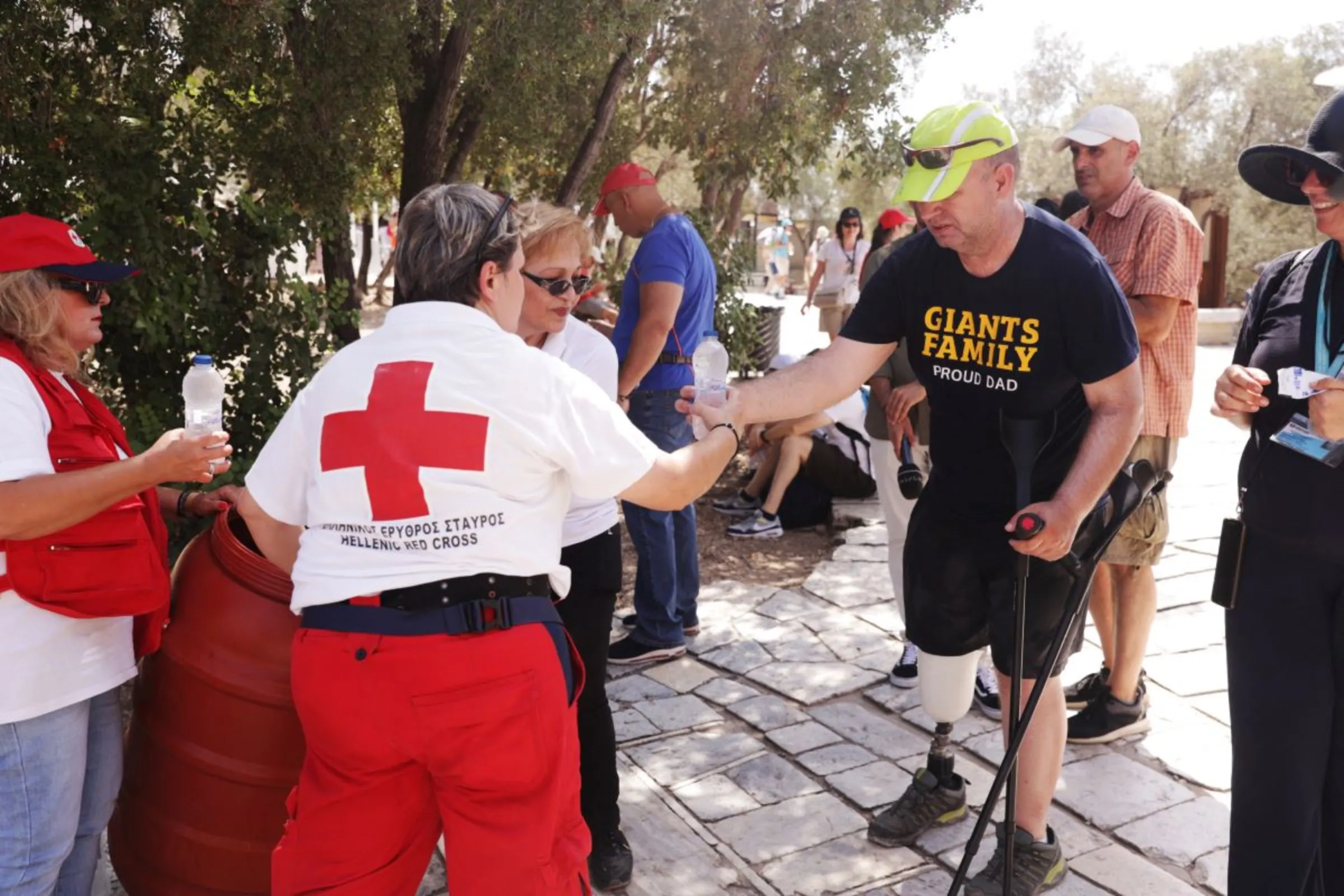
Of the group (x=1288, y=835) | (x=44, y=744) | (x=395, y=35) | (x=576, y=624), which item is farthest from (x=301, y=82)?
(x=1288, y=835)

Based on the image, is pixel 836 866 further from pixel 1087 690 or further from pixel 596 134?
pixel 596 134

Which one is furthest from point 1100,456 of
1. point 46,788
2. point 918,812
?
point 46,788

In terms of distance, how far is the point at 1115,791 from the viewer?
413cm

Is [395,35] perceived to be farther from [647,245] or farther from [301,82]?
[647,245]

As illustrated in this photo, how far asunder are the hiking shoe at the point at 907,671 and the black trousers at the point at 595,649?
1.88 m

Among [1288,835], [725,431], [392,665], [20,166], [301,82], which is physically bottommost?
[1288,835]

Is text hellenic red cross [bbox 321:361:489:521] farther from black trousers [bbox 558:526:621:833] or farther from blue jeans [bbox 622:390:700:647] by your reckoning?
blue jeans [bbox 622:390:700:647]

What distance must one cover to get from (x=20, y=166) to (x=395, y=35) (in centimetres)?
192

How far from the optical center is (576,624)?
343 centimetres

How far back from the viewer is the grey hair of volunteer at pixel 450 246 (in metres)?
2.36

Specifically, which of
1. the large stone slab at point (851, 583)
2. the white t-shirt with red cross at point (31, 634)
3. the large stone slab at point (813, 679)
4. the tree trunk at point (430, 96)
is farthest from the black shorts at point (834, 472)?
the white t-shirt with red cross at point (31, 634)

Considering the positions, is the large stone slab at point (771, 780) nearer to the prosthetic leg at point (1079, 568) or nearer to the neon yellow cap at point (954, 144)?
the prosthetic leg at point (1079, 568)

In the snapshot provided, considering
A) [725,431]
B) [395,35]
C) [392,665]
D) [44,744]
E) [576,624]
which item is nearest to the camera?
[392,665]

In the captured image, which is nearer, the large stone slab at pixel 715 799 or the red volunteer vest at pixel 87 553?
the red volunteer vest at pixel 87 553
